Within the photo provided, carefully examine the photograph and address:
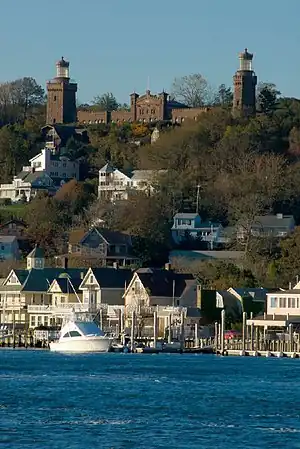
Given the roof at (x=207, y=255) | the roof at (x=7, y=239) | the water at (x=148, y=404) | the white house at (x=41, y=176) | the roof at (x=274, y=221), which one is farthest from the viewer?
the white house at (x=41, y=176)

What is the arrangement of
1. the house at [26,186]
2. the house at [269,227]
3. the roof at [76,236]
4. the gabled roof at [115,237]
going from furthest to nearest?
the house at [26,186] → the roof at [76,236] → the house at [269,227] → the gabled roof at [115,237]

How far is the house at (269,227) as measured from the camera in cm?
13088

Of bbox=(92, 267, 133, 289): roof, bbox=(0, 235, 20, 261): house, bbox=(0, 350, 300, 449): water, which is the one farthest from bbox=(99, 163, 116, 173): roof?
bbox=(0, 350, 300, 449): water

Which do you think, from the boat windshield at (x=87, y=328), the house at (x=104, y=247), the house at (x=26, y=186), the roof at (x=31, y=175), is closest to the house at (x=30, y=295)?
the house at (x=104, y=247)

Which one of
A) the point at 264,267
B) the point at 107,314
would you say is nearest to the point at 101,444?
the point at 107,314

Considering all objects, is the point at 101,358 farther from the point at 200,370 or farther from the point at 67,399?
the point at 67,399

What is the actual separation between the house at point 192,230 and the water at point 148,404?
2011 inches

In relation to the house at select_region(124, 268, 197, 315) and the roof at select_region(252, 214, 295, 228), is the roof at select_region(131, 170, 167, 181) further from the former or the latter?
the house at select_region(124, 268, 197, 315)

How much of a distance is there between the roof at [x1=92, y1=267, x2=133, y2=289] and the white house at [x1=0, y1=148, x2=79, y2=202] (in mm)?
46321

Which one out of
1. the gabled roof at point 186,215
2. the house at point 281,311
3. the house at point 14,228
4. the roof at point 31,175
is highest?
the roof at point 31,175

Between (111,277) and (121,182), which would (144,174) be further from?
(111,277)

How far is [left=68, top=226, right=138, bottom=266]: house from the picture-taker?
5069 inches

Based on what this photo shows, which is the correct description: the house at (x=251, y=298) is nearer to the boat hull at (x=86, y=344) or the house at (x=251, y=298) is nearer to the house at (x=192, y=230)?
the boat hull at (x=86, y=344)

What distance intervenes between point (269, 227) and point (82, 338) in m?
42.4
